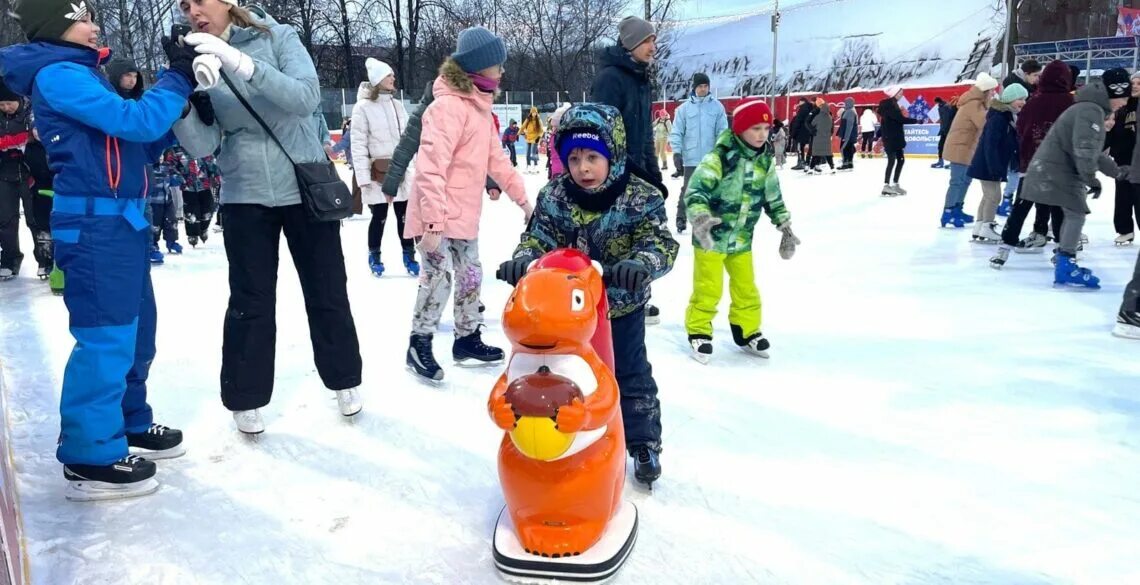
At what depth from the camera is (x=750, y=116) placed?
Answer: 147 inches

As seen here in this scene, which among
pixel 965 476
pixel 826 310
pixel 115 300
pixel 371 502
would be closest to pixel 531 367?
pixel 371 502

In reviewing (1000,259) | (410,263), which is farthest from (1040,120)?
(410,263)

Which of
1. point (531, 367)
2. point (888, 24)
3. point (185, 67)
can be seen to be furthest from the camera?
point (888, 24)

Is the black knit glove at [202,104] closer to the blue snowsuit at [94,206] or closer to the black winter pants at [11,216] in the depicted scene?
the blue snowsuit at [94,206]

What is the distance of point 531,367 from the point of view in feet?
6.63

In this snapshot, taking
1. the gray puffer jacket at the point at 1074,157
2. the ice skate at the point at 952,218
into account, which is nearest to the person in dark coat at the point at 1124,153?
the ice skate at the point at 952,218

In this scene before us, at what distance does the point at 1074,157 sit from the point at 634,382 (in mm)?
4253

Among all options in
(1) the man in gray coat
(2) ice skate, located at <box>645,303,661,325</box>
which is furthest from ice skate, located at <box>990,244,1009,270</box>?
(2) ice skate, located at <box>645,303,661,325</box>

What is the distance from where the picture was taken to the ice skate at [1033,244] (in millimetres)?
6824

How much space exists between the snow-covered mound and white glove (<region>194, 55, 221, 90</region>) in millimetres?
30961

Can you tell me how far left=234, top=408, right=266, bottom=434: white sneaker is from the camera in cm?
304

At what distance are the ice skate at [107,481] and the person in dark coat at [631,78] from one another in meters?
2.89

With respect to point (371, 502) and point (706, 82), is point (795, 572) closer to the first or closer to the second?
point (371, 502)

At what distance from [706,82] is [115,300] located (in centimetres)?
709
